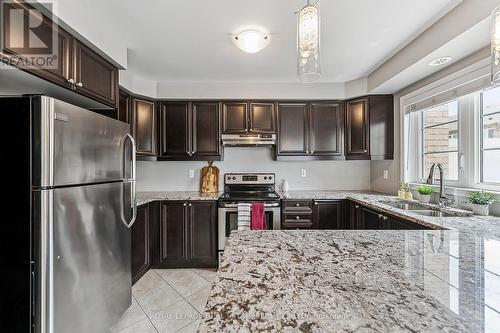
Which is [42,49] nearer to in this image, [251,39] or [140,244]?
[251,39]

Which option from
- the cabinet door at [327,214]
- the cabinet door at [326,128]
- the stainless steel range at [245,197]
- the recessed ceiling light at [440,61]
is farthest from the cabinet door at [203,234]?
the recessed ceiling light at [440,61]

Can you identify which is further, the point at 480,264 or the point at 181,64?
the point at 181,64

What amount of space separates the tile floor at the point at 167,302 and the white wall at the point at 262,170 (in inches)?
48.1

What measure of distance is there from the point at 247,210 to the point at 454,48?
93.6 inches

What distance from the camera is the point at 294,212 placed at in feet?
9.68

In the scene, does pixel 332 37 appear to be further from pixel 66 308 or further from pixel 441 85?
pixel 66 308

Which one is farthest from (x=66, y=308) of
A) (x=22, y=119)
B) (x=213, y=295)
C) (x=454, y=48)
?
(x=454, y=48)

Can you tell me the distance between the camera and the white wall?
11.5 ft

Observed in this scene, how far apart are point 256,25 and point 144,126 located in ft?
6.18

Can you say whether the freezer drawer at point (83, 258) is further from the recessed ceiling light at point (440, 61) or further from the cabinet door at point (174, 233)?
the recessed ceiling light at point (440, 61)

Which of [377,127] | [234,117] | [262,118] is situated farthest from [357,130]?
[234,117]

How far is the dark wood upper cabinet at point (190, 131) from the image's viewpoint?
3.21 meters

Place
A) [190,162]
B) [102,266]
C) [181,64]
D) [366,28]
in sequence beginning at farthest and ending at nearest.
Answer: [190,162] < [181,64] < [366,28] < [102,266]

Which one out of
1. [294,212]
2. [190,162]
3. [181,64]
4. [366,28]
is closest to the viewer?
[366,28]
